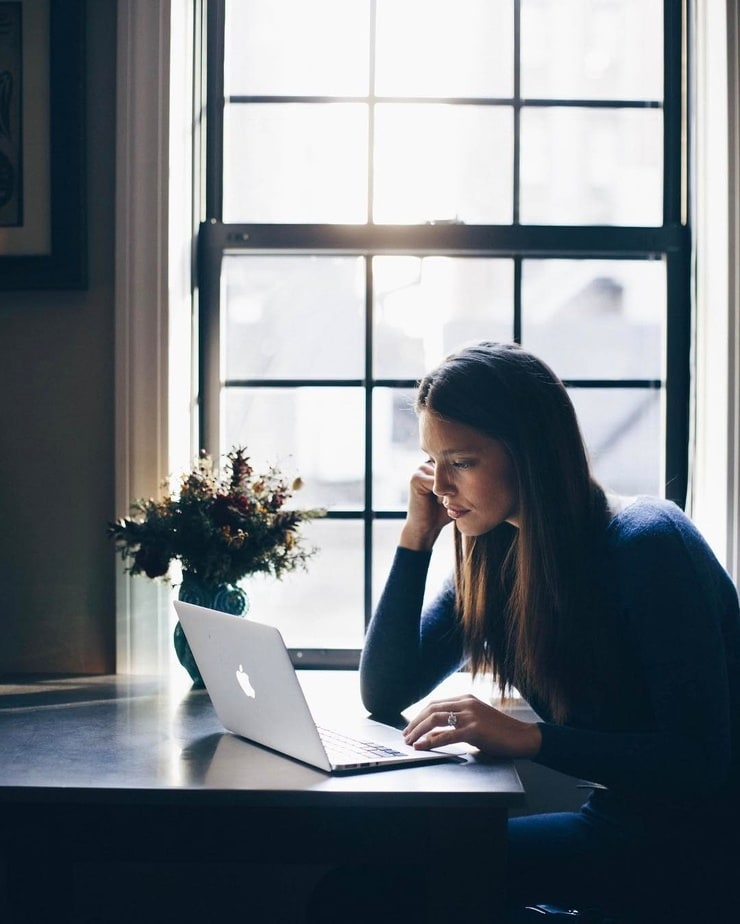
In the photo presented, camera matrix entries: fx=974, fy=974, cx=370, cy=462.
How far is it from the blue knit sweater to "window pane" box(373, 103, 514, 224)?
3.57 ft

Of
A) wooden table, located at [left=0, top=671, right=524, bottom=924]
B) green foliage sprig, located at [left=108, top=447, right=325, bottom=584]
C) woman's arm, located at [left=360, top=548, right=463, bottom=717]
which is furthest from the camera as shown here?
green foliage sprig, located at [left=108, top=447, right=325, bottom=584]

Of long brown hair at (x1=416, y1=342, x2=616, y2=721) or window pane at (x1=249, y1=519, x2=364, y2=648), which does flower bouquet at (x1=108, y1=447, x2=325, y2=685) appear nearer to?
window pane at (x1=249, y1=519, x2=364, y2=648)

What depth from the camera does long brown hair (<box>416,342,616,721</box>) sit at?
→ 59.9 inches

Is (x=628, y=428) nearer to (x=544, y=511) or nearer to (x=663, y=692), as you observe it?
(x=544, y=511)

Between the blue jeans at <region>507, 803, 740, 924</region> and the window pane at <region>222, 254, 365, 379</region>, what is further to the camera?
the window pane at <region>222, 254, 365, 379</region>

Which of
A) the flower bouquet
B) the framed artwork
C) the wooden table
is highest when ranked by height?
the framed artwork

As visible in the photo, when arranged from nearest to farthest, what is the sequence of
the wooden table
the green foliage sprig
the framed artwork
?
the wooden table → the green foliage sprig → the framed artwork

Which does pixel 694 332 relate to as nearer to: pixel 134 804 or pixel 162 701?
pixel 162 701

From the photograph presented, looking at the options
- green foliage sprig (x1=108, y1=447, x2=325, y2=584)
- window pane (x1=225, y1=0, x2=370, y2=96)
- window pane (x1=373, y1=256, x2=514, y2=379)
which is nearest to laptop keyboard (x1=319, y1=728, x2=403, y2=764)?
green foliage sprig (x1=108, y1=447, x2=325, y2=584)

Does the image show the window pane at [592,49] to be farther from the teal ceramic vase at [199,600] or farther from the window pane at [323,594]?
the teal ceramic vase at [199,600]

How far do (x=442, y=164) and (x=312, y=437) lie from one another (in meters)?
0.74

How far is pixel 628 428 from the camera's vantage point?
2.38 meters

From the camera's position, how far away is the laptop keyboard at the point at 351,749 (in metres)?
1.44

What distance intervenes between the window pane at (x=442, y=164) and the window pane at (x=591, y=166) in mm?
73
